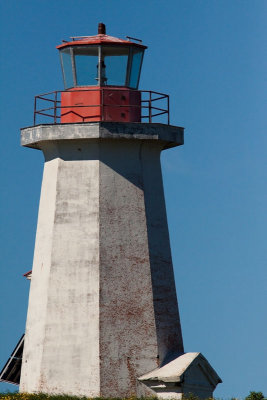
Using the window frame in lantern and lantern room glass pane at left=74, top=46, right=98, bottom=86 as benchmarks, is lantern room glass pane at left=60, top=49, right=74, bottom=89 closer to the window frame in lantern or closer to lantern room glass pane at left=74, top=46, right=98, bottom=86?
the window frame in lantern

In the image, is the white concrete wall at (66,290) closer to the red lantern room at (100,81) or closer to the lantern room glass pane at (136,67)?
the red lantern room at (100,81)

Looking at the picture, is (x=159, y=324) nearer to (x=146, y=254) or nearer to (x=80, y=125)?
(x=146, y=254)

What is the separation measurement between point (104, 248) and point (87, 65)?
4974 mm

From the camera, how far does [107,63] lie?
37.3 meters

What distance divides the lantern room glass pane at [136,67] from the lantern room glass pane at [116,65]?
26cm

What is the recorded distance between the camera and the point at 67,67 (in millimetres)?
37719

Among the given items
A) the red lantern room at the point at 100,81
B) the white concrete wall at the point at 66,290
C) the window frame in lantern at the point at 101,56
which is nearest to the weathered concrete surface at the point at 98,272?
the white concrete wall at the point at 66,290

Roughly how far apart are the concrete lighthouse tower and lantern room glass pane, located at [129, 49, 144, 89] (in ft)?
0.09

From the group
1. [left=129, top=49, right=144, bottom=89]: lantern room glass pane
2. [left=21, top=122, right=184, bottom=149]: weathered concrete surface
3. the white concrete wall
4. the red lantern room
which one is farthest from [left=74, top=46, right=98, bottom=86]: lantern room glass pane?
the white concrete wall

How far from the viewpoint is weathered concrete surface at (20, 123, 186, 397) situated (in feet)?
117

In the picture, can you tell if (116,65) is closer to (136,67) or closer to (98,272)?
(136,67)

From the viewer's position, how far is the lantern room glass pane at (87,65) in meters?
37.3

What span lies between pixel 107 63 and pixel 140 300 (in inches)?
251

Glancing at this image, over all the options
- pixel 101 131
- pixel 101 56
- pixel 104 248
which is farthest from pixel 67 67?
pixel 104 248
